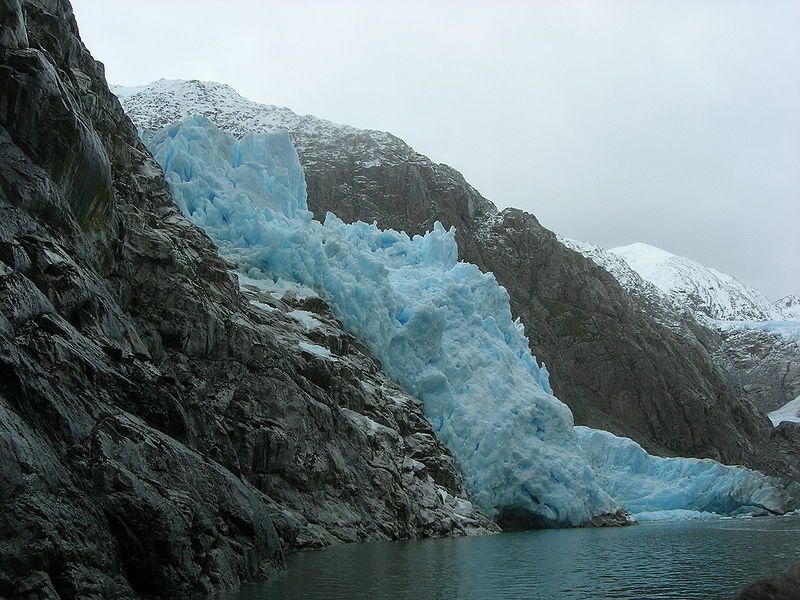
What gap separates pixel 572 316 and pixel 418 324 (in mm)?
71380

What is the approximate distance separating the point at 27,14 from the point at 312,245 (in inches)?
1009

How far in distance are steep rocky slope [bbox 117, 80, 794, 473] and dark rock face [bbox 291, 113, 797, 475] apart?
19 centimetres

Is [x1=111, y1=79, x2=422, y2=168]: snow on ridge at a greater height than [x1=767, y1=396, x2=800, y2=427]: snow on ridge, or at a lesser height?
greater

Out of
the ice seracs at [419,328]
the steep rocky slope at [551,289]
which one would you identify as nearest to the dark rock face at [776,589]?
the ice seracs at [419,328]

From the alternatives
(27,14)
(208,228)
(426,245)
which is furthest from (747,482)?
(27,14)

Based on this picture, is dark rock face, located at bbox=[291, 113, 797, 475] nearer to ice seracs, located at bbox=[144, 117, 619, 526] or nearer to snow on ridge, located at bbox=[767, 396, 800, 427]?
snow on ridge, located at bbox=[767, 396, 800, 427]

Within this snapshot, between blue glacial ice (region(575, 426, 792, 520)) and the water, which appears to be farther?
blue glacial ice (region(575, 426, 792, 520))

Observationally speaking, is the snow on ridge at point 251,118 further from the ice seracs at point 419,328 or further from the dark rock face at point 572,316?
the ice seracs at point 419,328

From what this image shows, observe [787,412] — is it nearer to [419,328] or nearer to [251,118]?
[251,118]

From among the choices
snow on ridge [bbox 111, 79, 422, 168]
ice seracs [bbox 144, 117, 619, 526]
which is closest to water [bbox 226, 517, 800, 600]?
ice seracs [bbox 144, 117, 619, 526]

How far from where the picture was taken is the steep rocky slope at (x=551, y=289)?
4658 inches

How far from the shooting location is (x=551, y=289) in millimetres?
127250

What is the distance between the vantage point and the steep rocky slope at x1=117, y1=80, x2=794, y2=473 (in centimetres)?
11831

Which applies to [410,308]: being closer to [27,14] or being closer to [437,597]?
[27,14]
